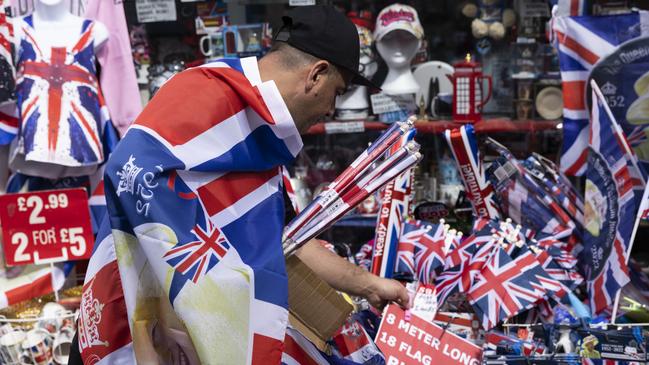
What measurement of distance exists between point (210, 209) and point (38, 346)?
60.5 inches

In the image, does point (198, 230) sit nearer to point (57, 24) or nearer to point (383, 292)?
point (383, 292)

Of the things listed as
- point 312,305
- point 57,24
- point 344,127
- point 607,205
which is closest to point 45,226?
point 57,24

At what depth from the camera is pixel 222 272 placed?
1471 mm

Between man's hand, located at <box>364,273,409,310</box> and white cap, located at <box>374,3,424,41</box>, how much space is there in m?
1.42

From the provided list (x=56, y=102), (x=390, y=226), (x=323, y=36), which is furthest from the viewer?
(x=56, y=102)

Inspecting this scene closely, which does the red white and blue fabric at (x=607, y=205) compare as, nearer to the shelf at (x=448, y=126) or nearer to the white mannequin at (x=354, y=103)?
the shelf at (x=448, y=126)

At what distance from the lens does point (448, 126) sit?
3.14 m

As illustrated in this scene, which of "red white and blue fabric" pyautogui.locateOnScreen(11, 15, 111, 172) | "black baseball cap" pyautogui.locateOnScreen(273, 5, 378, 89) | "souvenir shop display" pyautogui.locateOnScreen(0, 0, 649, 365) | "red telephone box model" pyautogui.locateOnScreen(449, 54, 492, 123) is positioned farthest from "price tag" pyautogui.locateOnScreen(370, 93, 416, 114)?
"black baseball cap" pyautogui.locateOnScreen(273, 5, 378, 89)

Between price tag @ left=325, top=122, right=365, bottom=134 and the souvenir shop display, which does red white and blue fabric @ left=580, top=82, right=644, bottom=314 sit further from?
price tag @ left=325, top=122, right=365, bottom=134

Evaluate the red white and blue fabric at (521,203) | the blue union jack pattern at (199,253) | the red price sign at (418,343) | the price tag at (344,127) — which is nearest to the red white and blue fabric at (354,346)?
the red price sign at (418,343)

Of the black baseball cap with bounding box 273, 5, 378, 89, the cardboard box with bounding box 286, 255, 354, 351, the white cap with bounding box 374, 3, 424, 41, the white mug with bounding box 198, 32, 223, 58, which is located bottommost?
the cardboard box with bounding box 286, 255, 354, 351

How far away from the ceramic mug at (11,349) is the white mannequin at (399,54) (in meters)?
1.69

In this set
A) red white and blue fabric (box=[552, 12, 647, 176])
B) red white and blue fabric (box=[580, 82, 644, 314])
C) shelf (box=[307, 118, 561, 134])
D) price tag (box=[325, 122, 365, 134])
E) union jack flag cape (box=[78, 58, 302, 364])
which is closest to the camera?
union jack flag cape (box=[78, 58, 302, 364])

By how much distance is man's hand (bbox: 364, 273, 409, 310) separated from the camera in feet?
6.49
